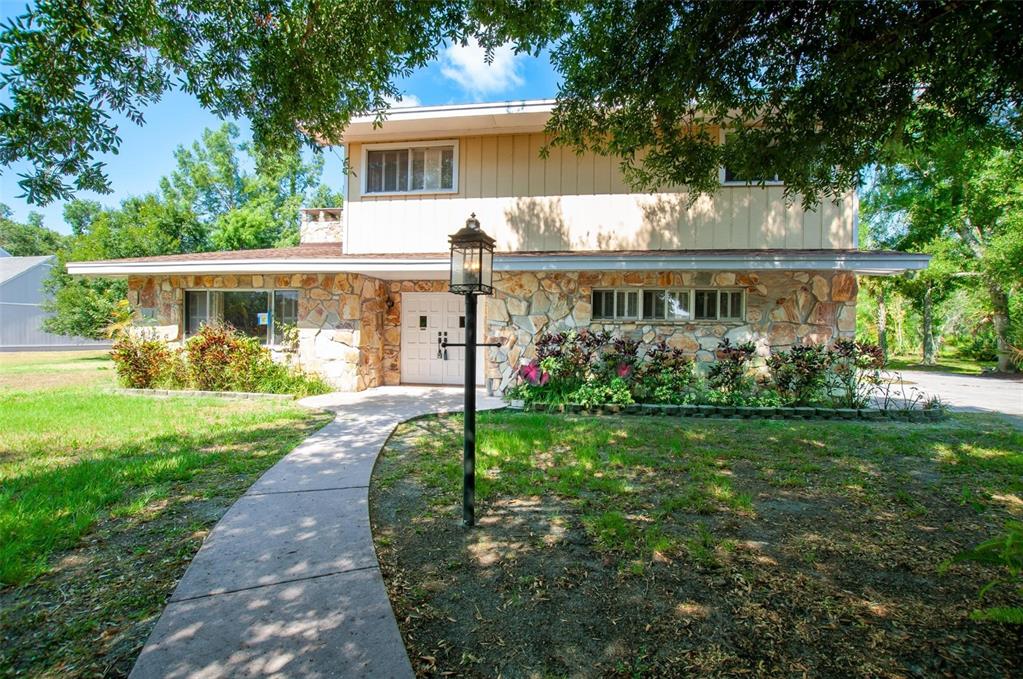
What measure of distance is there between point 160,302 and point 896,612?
12.2m

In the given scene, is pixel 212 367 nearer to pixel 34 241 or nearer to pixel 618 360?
pixel 618 360

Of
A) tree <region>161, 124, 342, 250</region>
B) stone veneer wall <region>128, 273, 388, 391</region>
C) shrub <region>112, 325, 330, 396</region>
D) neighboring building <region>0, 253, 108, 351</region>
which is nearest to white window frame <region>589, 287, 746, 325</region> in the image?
stone veneer wall <region>128, 273, 388, 391</region>

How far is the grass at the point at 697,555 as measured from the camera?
7.33 ft

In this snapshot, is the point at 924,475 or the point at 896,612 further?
the point at 924,475

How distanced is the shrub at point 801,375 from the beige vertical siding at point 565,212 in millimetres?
2047

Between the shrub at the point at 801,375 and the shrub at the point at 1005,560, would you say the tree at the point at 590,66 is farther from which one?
the shrub at the point at 801,375

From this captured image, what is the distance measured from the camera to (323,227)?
13234 mm

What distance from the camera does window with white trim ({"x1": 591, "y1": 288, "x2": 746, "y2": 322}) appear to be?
8711 millimetres

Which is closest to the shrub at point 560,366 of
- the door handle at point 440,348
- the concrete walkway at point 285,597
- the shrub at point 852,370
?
the door handle at point 440,348

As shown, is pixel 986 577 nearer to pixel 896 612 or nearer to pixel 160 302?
pixel 896 612

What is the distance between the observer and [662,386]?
8.05 meters

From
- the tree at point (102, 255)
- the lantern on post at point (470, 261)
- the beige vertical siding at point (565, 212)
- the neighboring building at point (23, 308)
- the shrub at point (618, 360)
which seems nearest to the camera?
the lantern on post at point (470, 261)

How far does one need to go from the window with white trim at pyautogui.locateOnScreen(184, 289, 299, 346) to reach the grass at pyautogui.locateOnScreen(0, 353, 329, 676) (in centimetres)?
259

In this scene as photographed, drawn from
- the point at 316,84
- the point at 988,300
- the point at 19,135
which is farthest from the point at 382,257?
the point at 988,300
